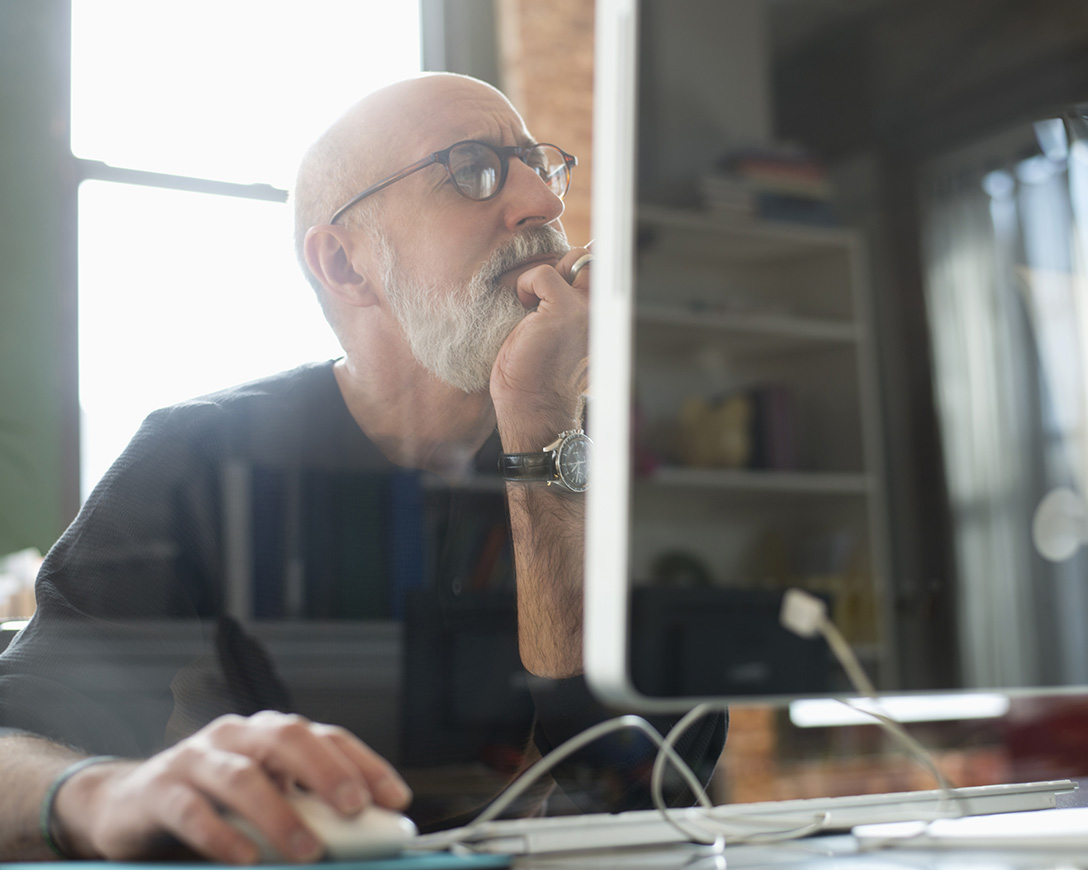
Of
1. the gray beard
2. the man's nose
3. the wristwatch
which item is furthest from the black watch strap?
the man's nose

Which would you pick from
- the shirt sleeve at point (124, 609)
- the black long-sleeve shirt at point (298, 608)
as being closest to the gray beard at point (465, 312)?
the black long-sleeve shirt at point (298, 608)

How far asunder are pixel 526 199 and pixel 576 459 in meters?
0.30

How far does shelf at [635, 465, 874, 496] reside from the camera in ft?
1.32

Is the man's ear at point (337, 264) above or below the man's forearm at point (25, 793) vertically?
above

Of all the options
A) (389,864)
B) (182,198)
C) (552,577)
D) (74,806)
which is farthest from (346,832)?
(182,198)

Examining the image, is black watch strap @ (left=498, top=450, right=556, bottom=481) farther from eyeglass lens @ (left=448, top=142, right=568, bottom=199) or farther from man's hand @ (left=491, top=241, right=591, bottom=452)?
eyeglass lens @ (left=448, top=142, right=568, bottom=199)

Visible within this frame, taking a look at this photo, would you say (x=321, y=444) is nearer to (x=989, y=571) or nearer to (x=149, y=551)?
(x=149, y=551)

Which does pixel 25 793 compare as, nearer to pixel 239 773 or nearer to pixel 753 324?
pixel 239 773

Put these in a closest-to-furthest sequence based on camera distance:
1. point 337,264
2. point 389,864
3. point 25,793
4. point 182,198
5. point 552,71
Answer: point 389,864 < point 25,793 < point 337,264 < point 182,198 < point 552,71

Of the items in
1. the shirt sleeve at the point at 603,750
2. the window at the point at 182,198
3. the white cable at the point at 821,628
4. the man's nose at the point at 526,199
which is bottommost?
the shirt sleeve at the point at 603,750

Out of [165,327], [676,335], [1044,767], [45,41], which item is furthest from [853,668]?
[1044,767]

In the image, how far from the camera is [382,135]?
0.99 metres

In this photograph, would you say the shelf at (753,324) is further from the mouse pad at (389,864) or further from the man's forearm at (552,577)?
the man's forearm at (552,577)

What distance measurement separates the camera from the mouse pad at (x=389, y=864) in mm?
385
